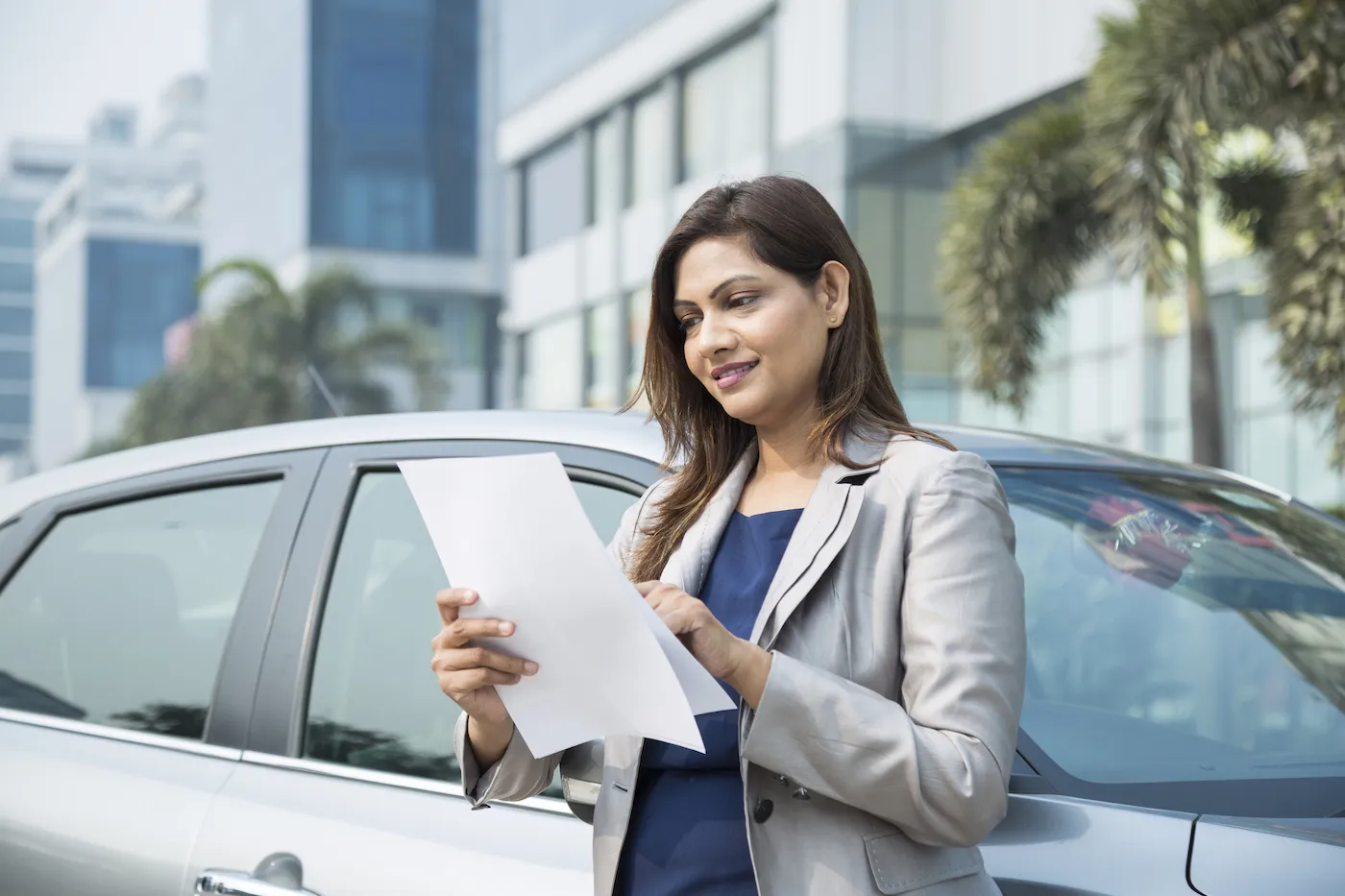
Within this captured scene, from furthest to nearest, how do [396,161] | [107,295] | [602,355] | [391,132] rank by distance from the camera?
[107,295] < [391,132] < [396,161] < [602,355]

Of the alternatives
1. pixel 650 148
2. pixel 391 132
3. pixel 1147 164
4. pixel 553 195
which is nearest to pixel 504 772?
pixel 1147 164

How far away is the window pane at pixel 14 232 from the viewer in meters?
146

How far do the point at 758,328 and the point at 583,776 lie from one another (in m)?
0.63

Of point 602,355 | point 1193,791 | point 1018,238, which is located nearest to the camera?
point 1193,791

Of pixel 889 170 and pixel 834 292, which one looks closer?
pixel 834 292

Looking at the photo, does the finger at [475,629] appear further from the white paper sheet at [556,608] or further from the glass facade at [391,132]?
the glass facade at [391,132]

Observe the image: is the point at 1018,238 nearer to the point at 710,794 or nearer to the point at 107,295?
the point at 710,794

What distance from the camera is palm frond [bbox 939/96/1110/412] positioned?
14.5 meters

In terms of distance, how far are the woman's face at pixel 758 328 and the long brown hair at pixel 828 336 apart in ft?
0.05

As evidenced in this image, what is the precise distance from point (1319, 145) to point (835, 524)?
954cm

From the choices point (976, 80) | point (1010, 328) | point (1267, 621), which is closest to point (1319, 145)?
point (1010, 328)

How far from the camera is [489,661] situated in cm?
176

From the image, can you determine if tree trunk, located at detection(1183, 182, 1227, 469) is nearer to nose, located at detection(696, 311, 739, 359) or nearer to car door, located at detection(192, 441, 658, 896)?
car door, located at detection(192, 441, 658, 896)

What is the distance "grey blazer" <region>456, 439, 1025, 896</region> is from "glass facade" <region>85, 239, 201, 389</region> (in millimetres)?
105258
